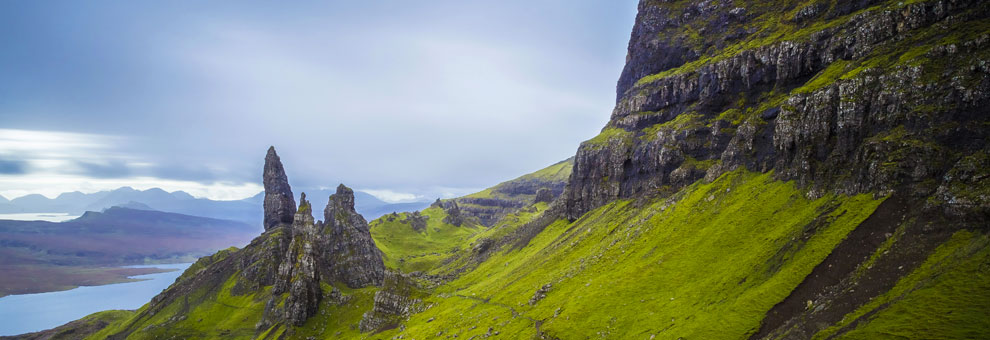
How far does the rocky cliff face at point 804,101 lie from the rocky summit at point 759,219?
1.31 ft

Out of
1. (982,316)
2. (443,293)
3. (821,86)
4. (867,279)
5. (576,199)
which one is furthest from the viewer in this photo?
(576,199)

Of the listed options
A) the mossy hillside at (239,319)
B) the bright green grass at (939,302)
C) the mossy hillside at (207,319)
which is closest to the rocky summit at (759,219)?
the bright green grass at (939,302)

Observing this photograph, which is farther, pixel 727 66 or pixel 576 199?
pixel 576 199

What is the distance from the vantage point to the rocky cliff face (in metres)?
64.9

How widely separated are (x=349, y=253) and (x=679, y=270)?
5274 inches

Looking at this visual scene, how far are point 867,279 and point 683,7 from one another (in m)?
177

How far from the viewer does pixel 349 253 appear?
556 feet

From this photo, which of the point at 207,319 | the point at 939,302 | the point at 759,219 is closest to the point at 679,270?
the point at 759,219

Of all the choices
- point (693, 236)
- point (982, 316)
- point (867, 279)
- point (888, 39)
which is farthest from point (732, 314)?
point (888, 39)

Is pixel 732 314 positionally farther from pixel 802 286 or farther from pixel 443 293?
pixel 443 293

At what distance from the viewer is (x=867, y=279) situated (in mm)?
51281

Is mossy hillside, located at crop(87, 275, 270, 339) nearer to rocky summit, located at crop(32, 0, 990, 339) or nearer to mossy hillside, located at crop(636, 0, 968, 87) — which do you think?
rocky summit, located at crop(32, 0, 990, 339)

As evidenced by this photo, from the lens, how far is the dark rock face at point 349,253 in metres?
164

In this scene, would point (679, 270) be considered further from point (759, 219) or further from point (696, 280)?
point (759, 219)
